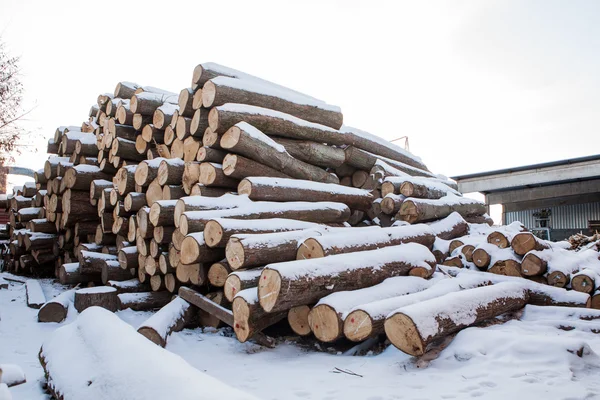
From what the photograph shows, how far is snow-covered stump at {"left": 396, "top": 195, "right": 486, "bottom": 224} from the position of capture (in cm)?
829

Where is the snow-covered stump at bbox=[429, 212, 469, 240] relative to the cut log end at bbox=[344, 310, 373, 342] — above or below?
above

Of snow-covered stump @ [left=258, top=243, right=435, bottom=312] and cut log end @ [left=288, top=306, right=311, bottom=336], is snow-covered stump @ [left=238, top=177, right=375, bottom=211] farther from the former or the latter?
cut log end @ [left=288, top=306, right=311, bottom=336]

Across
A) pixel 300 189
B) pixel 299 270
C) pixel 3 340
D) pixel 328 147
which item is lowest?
pixel 3 340

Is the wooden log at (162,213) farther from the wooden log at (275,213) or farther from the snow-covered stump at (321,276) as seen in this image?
the snow-covered stump at (321,276)

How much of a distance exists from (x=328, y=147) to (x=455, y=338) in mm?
5228

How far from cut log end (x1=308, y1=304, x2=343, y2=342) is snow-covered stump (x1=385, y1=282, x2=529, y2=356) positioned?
0.52m

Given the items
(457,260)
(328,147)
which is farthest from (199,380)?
(328,147)

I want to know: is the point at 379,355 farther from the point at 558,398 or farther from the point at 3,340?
the point at 3,340

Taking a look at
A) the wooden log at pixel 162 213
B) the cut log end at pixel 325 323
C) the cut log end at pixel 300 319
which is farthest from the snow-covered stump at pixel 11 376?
the wooden log at pixel 162 213

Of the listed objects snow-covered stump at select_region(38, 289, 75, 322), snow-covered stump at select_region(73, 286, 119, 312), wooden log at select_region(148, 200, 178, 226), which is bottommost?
snow-covered stump at select_region(38, 289, 75, 322)

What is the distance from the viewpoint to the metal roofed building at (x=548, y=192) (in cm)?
1778

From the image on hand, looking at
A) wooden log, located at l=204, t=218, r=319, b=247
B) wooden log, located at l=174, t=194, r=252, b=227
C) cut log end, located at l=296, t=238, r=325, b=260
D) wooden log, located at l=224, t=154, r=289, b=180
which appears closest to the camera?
cut log end, located at l=296, t=238, r=325, b=260

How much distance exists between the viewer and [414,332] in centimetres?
375

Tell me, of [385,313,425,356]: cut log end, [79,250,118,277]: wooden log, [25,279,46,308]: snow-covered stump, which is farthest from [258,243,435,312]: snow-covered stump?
[79,250,118,277]: wooden log
